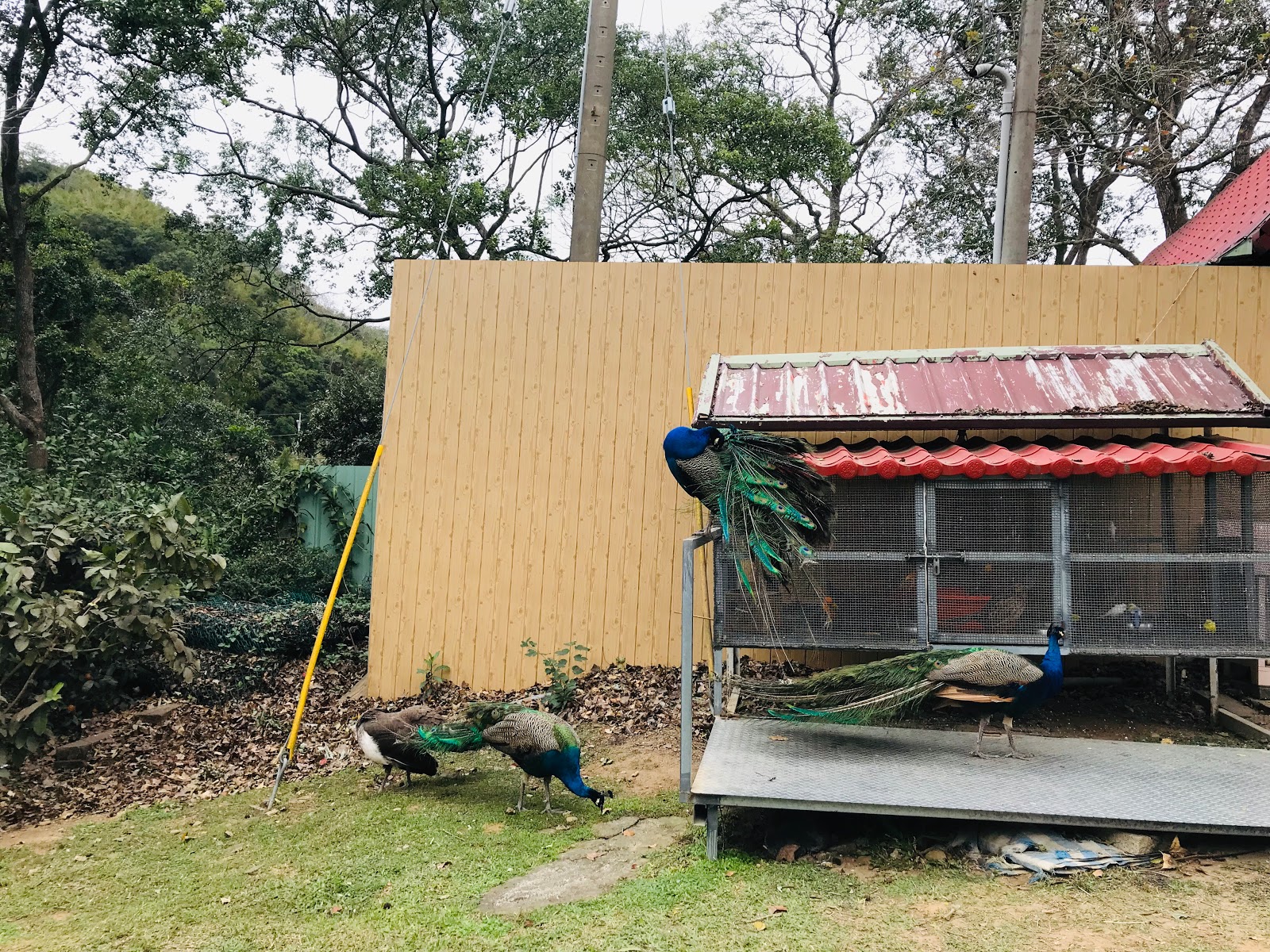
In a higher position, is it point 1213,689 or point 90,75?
point 90,75

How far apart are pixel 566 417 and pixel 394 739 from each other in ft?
10.4

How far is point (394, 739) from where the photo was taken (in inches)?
215

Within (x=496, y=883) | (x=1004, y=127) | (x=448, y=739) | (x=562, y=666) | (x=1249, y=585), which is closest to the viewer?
(x=496, y=883)

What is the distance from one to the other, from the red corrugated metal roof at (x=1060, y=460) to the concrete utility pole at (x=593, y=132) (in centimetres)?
442

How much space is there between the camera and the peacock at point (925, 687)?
4762 mm

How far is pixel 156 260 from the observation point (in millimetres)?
25516

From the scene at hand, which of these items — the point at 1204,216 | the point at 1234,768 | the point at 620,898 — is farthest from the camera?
the point at 1204,216

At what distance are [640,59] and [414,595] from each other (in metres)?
A: 12.3

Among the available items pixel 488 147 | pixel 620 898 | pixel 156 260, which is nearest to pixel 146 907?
pixel 620 898

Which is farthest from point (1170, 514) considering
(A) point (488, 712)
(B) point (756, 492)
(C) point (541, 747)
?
(A) point (488, 712)

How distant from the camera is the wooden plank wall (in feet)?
24.1

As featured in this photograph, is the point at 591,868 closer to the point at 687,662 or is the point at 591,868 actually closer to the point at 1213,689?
the point at 687,662

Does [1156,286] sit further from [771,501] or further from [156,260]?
[156,260]

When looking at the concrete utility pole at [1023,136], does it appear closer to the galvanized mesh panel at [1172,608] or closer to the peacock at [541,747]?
the galvanized mesh panel at [1172,608]
